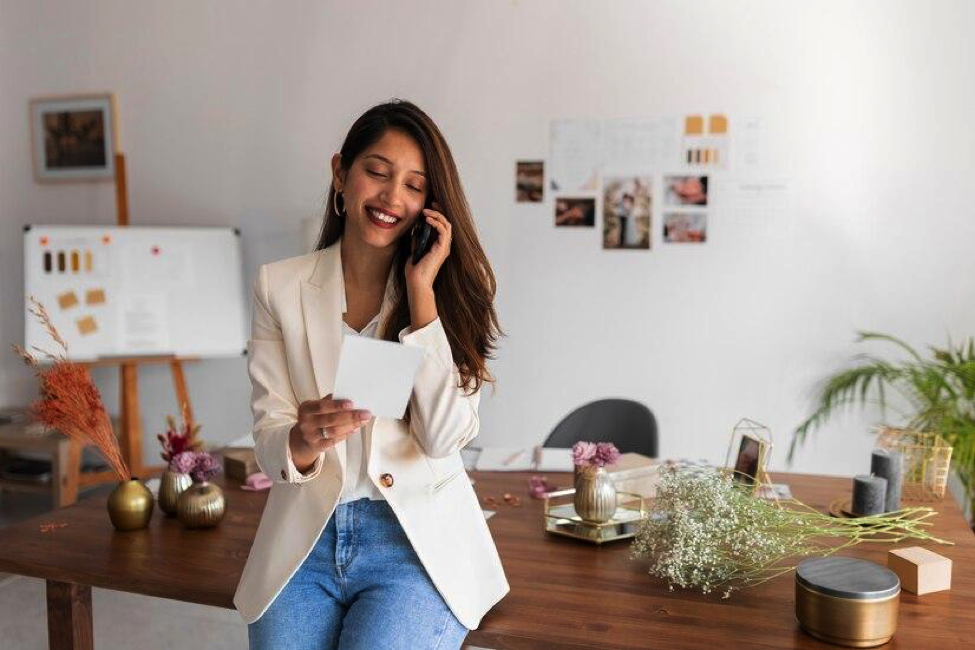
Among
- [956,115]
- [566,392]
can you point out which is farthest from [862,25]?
[566,392]

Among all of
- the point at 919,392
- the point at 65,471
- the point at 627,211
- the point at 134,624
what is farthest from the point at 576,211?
the point at 65,471

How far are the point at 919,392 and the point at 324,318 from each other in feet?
9.87

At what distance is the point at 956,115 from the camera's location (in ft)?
12.3

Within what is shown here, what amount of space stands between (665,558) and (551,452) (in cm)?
100

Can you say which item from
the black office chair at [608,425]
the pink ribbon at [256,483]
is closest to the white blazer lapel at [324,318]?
the pink ribbon at [256,483]

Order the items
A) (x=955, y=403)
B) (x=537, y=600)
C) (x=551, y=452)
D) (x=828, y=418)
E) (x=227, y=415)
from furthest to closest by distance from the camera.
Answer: (x=227, y=415)
(x=828, y=418)
(x=955, y=403)
(x=551, y=452)
(x=537, y=600)

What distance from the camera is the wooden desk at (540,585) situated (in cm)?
158

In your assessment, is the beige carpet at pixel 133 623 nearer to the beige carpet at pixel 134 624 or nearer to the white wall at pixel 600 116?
the beige carpet at pixel 134 624

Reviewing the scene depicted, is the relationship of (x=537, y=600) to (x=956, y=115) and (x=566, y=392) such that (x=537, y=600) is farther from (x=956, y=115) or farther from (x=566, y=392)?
(x=956, y=115)

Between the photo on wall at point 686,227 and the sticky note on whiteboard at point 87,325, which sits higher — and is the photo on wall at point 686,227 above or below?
above

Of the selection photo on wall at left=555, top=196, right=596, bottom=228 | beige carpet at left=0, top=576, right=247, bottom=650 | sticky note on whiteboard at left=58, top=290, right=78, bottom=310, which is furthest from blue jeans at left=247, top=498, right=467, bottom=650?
sticky note on whiteboard at left=58, top=290, right=78, bottom=310

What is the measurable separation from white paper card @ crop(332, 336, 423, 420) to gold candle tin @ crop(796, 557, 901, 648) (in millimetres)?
799

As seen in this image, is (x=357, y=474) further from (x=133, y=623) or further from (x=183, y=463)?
(x=133, y=623)

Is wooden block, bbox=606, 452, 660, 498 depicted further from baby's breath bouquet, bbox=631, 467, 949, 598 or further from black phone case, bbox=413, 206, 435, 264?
black phone case, bbox=413, 206, 435, 264
